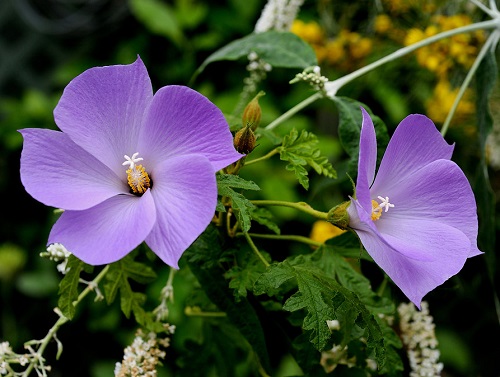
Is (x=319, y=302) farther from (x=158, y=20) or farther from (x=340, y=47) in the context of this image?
(x=158, y=20)

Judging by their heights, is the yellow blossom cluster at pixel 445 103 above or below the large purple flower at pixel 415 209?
below

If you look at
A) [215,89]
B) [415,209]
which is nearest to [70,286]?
[415,209]

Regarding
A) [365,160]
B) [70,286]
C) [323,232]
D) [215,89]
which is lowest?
[215,89]

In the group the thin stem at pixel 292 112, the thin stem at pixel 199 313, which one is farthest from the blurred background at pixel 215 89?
the thin stem at pixel 199 313

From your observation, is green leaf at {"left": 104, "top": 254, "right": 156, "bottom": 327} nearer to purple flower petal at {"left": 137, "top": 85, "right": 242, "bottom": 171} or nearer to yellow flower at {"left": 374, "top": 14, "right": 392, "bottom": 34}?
purple flower petal at {"left": 137, "top": 85, "right": 242, "bottom": 171}

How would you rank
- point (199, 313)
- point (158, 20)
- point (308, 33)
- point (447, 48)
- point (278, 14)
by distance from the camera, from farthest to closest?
1. point (158, 20)
2. point (308, 33)
3. point (447, 48)
4. point (278, 14)
5. point (199, 313)

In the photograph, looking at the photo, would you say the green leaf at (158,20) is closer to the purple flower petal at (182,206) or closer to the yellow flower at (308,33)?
the yellow flower at (308,33)

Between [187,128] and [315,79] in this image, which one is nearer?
[187,128]

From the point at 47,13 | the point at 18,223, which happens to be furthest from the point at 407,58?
the point at 47,13
